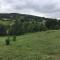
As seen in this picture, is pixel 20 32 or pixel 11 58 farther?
pixel 20 32

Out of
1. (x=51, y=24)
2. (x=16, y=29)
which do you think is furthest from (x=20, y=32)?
A: (x=51, y=24)

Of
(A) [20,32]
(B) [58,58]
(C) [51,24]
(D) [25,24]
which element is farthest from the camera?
(C) [51,24]

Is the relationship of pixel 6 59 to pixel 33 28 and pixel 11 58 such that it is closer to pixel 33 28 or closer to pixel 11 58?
pixel 11 58

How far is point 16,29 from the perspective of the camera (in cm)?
7319

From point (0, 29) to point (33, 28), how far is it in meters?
11.3


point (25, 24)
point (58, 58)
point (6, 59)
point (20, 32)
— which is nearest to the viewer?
point (6, 59)

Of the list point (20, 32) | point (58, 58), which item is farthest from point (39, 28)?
point (58, 58)

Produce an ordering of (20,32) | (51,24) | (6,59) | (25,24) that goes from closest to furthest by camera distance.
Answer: (6,59), (20,32), (25,24), (51,24)

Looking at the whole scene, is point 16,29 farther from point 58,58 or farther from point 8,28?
point 58,58

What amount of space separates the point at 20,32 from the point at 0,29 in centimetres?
714

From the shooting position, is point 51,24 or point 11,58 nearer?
point 11,58

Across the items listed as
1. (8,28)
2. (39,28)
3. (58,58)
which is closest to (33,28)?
(39,28)

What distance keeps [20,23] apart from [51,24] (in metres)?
16.2

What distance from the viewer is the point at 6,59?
60.8 feet
